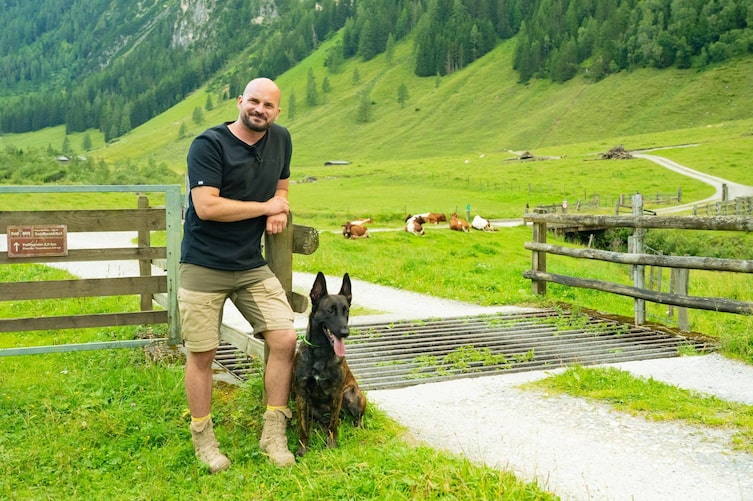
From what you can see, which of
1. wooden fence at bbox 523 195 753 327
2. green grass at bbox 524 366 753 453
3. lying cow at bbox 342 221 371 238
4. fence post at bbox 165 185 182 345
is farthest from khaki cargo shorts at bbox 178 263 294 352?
lying cow at bbox 342 221 371 238

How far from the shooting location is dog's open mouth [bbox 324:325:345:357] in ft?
17.3

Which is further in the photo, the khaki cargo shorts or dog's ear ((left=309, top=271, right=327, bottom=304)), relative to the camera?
dog's ear ((left=309, top=271, right=327, bottom=304))

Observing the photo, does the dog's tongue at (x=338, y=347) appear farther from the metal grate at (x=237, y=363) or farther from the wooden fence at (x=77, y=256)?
the wooden fence at (x=77, y=256)

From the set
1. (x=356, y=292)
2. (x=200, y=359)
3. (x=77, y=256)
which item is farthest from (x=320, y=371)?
(x=356, y=292)

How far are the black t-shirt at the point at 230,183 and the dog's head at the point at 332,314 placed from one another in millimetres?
572

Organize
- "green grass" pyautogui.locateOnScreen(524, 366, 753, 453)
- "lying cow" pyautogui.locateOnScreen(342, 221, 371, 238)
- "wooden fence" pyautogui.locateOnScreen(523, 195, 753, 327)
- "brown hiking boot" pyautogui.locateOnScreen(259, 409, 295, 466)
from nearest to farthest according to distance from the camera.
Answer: "brown hiking boot" pyautogui.locateOnScreen(259, 409, 295, 466) < "green grass" pyautogui.locateOnScreen(524, 366, 753, 453) < "wooden fence" pyautogui.locateOnScreen(523, 195, 753, 327) < "lying cow" pyautogui.locateOnScreen(342, 221, 371, 238)

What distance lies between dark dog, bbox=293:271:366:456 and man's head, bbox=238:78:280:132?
1.26m

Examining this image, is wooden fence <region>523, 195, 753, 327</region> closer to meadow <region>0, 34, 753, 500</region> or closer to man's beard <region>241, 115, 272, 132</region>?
Result: meadow <region>0, 34, 753, 500</region>

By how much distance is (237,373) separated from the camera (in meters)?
8.18

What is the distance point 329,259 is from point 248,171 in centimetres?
1537

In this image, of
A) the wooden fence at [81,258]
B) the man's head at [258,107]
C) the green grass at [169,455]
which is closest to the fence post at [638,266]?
the green grass at [169,455]

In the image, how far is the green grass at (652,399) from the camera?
243 inches

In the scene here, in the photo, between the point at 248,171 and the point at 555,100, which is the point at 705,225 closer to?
the point at 248,171

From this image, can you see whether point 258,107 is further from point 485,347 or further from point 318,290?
point 485,347
